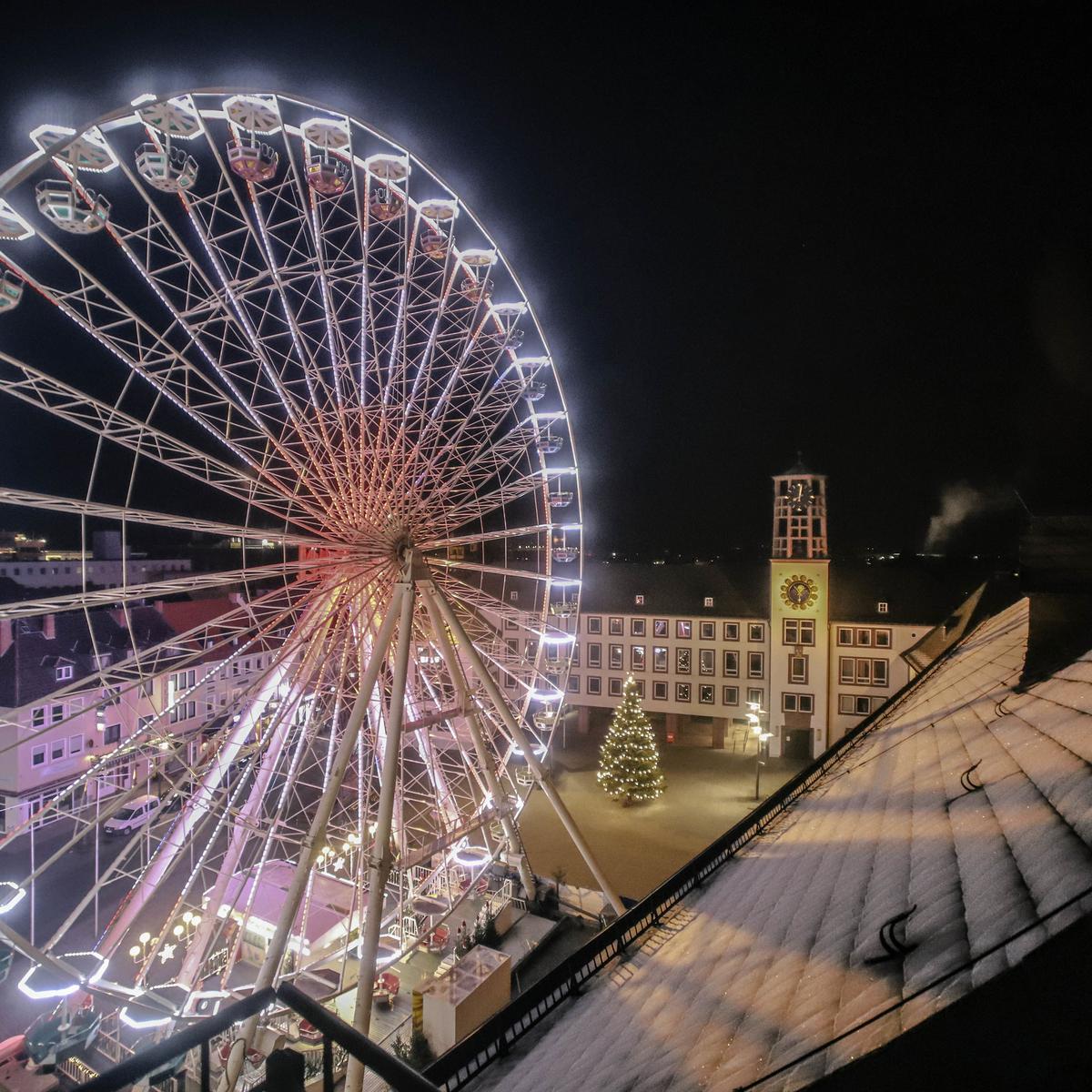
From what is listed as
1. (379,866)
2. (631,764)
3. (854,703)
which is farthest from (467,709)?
(854,703)

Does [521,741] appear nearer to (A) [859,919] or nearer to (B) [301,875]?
(B) [301,875]

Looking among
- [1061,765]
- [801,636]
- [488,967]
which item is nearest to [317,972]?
[488,967]

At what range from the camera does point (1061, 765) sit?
5055 millimetres

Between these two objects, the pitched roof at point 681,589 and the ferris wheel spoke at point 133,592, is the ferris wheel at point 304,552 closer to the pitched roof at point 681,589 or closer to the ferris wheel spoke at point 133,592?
the ferris wheel spoke at point 133,592

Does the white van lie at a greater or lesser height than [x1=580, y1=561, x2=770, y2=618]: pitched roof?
lesser

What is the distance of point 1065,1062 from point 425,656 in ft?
58.8

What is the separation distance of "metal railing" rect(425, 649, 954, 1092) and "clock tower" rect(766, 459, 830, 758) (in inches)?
1076

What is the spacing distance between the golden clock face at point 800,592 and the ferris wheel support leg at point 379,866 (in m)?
28.8

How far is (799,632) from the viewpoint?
37125 mm

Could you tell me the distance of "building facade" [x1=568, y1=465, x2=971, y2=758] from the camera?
3634 cm

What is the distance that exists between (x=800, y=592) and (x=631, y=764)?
1469 centimetres

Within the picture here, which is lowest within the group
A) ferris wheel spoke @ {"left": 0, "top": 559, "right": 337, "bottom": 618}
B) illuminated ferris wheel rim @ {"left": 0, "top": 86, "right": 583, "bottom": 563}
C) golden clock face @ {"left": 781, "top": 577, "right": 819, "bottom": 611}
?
golden clock face @ {"left": 781, "top": 577, "right": 819, "bottom": 611}

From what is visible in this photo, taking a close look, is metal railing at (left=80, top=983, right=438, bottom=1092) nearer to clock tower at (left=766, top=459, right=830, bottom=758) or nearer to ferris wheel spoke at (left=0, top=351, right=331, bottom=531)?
ferris wheel spoke at (left=0, top=351, right=331, bottom=531)

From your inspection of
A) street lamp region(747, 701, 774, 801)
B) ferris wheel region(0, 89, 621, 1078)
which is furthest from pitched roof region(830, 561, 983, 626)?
ferris wheel region(0, 89, 621, 1078)
